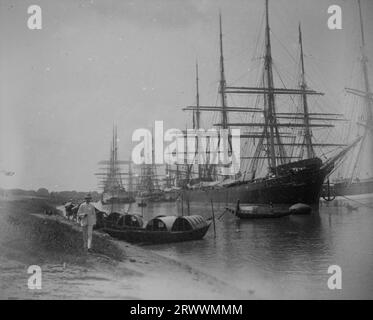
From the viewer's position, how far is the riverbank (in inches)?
324

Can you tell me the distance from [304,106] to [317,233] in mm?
20291

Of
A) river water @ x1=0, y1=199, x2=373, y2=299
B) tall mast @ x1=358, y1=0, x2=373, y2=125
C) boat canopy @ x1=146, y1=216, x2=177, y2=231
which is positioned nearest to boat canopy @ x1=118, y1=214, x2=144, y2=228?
boat canopy @ x1=146, y1=216, x2=177, y2=231

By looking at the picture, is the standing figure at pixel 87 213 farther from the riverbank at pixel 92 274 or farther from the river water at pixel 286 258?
the river water at pixel 286 258

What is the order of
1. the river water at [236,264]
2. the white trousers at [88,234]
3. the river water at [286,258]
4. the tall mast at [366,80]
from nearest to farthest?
the river water at [236,264] → the river water at [286,258] → the white trousers at [88,234] → the tall mast at [366,80]

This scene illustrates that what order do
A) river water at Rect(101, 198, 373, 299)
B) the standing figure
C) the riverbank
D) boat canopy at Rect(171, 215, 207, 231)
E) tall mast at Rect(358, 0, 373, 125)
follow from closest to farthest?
the riverbank
river water at Rect(101, 198, 373, 299)
the standing figure
tall mast at Rect(358, 0, 373, 125)
boat canopy at Rect(171, 215, 207, 231)

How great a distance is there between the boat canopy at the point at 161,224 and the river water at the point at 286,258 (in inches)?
27.3

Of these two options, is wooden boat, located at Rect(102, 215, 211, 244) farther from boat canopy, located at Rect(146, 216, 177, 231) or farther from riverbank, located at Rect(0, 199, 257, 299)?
riverbank, located at Rect(0, 199, 257, 299)

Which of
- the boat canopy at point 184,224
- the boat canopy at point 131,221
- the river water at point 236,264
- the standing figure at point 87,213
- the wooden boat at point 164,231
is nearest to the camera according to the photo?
the river water at point 236,264

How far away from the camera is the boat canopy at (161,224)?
15438mm

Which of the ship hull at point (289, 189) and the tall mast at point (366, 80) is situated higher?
the tall mast at point (366, 80)

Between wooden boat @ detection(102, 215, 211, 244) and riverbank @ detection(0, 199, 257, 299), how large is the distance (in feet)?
12.7

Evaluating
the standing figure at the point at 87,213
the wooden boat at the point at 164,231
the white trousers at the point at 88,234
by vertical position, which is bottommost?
the wooden boat at the point at 164,231

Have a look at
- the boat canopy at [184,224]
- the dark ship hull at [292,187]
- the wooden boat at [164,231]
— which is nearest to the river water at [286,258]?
the wooden boat at [164,231]
